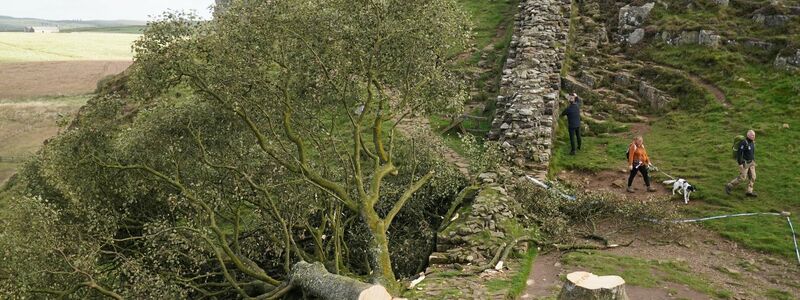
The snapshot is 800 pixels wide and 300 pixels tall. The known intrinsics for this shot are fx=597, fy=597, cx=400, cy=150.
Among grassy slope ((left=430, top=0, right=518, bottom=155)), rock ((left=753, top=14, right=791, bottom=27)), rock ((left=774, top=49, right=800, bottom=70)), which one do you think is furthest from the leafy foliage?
rock ((left=753, top=14, right=791, bottom=27))

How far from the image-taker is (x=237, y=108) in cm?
1766

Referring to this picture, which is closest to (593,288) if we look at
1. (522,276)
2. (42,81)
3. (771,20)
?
(522,276)

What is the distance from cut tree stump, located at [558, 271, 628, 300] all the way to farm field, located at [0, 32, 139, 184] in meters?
17.7

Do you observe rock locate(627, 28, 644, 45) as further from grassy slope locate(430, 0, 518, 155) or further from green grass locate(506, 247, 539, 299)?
green grass locate(506, 247, 539, 299)

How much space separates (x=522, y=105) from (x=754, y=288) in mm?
13761

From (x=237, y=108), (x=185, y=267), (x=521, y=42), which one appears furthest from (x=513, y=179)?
(x=521, y=42)

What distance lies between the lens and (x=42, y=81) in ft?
304

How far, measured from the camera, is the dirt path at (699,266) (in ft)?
46.4

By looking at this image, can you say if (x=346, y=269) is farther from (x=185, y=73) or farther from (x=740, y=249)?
(x=740, y=249)

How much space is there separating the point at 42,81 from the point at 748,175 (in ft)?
326

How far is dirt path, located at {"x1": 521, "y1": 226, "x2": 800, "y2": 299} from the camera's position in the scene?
46.4ft

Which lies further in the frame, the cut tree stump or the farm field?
the farm field

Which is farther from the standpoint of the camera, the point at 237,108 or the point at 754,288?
the point at 237,108

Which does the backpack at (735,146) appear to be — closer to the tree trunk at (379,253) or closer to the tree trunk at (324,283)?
the tree trunk at (379,253)
